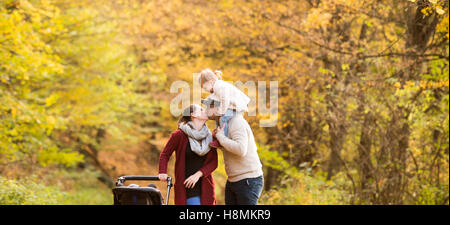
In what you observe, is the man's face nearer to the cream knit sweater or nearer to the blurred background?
the cream knit sweater

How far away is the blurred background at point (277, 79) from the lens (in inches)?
425

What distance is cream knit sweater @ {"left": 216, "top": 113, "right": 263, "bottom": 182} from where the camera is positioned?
504 centimetres

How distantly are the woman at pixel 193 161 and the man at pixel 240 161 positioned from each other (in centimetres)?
14

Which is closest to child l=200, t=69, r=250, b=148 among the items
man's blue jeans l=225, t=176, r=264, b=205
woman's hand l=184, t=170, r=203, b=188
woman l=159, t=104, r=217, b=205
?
woman l=159, t=104, r=217, b=205

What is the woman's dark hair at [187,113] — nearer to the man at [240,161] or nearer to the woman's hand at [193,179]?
the man at [240,161]

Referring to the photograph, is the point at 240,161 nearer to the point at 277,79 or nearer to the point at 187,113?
the point at 187,113

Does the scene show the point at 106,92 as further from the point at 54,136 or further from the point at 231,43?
the point at 231,43

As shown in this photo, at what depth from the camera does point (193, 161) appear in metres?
5.23

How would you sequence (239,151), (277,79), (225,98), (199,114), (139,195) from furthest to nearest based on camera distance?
(277,79) → (199,114) → (225,98) → (239,151) → (139,195)

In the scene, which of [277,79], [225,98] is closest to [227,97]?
[225,98]

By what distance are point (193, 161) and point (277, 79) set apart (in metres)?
9.31

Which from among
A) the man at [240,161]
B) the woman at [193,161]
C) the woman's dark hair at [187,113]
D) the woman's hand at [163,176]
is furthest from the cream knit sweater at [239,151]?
the woman's hand at [163,176]
